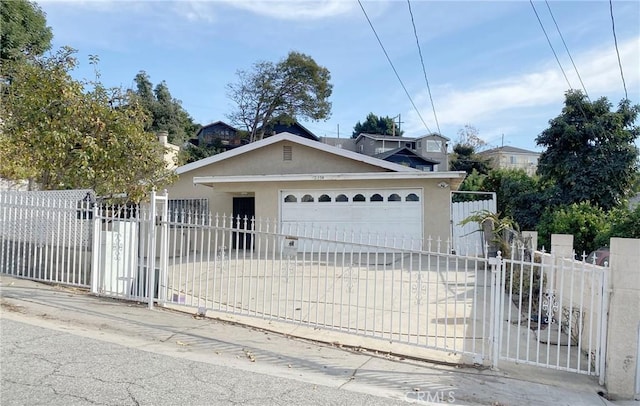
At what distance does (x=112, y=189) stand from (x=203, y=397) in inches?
283

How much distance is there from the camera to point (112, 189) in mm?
9875

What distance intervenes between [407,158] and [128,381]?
4332cm

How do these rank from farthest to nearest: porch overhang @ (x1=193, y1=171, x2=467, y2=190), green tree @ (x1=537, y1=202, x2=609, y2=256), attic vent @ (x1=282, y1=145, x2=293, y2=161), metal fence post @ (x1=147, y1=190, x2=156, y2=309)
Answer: attic vent @ (x1=282, y1=145, x2=293, y2=161), porch overhang @ (x1=193, y1=171, x2=467, y2=190), green tree @ (x1=537, y1=202, x2=609, y2=256), metal fence post @ (x1=147, y1=190, x2=156, y2=309)

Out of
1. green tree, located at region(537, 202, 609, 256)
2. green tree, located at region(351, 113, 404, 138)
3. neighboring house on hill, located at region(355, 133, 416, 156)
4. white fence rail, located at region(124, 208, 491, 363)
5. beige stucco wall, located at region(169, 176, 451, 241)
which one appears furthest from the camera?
green tree, located at region(351, 113, 404, 138)

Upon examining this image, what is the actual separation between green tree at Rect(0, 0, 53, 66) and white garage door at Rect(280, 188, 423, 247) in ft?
47.0

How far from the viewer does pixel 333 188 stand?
15.7m

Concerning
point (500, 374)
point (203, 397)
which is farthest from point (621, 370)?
point (203, 397)

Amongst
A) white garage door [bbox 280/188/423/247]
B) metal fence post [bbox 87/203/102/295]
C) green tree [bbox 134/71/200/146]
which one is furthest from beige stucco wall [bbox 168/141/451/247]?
green tree [bbox 134/71/200/146]

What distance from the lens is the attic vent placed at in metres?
17.5

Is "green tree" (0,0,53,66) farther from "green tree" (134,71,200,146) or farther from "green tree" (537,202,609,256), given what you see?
"green tree" (537,202,609,256)

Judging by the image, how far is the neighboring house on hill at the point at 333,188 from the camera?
15.1 meters

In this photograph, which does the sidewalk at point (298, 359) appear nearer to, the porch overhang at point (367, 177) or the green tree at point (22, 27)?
the porch overhang at point (367, 177)

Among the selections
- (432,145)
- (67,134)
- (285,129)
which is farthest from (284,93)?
(67,134)

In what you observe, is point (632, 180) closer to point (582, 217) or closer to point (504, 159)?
point (582, 217)
